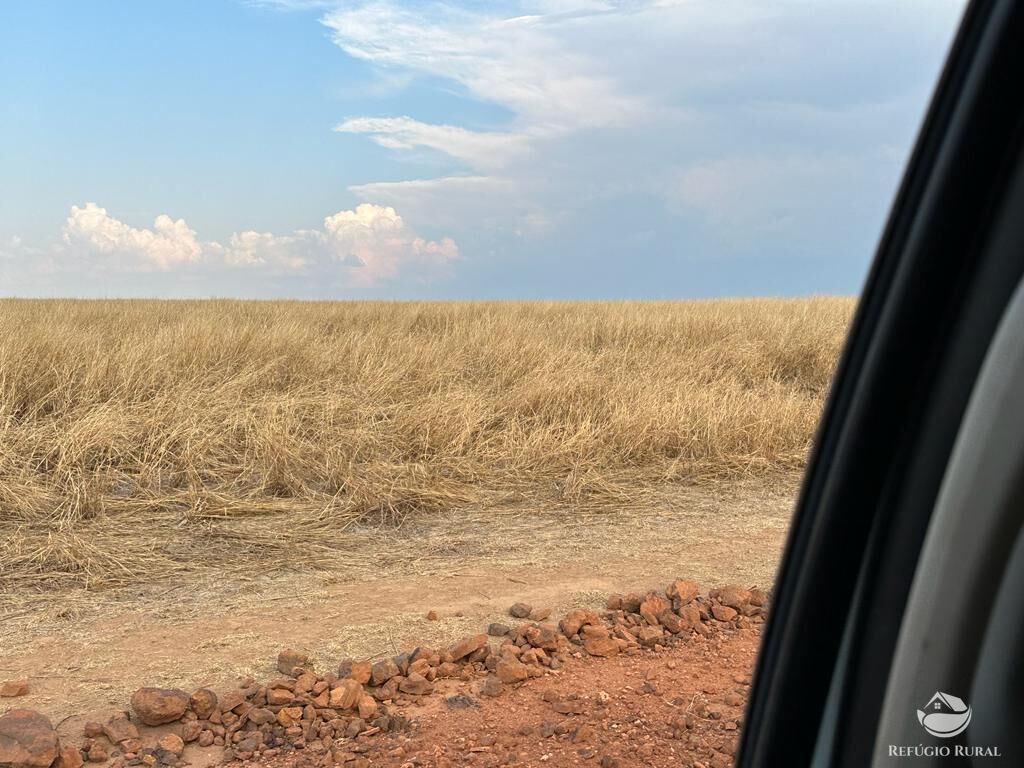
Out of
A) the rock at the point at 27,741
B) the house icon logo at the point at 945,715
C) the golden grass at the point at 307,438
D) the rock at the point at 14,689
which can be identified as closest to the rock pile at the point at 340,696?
the rock at the point at 27,741

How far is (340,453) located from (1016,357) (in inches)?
211

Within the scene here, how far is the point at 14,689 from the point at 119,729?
24.4 inches

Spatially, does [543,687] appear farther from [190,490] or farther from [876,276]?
[190,490]

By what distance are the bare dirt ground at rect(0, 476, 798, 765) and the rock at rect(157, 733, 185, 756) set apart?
36 centimetres

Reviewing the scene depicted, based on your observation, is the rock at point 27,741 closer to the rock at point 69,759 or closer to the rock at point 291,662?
the rock at point 69,759

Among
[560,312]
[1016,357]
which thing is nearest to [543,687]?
[1016,357]

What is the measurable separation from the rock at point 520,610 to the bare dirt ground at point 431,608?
3.4 inches

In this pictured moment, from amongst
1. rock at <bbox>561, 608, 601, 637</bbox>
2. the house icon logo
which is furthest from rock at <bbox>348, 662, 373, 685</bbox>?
the house icon logo

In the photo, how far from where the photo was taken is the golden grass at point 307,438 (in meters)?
4.73

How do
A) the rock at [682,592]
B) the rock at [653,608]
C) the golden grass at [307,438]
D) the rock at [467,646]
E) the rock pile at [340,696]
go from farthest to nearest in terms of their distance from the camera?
the golden grass at [307,438] < the rock at [682,592] < the rock at [653,608] < the rock at [467,646] < the rock pile at [340,696]

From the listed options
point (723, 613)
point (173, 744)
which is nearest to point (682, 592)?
point (723, 613)

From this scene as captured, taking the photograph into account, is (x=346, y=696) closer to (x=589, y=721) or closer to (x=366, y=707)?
(x=366, y=707)

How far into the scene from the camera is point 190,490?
5.17 meters

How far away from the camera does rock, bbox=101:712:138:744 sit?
2680 mm
